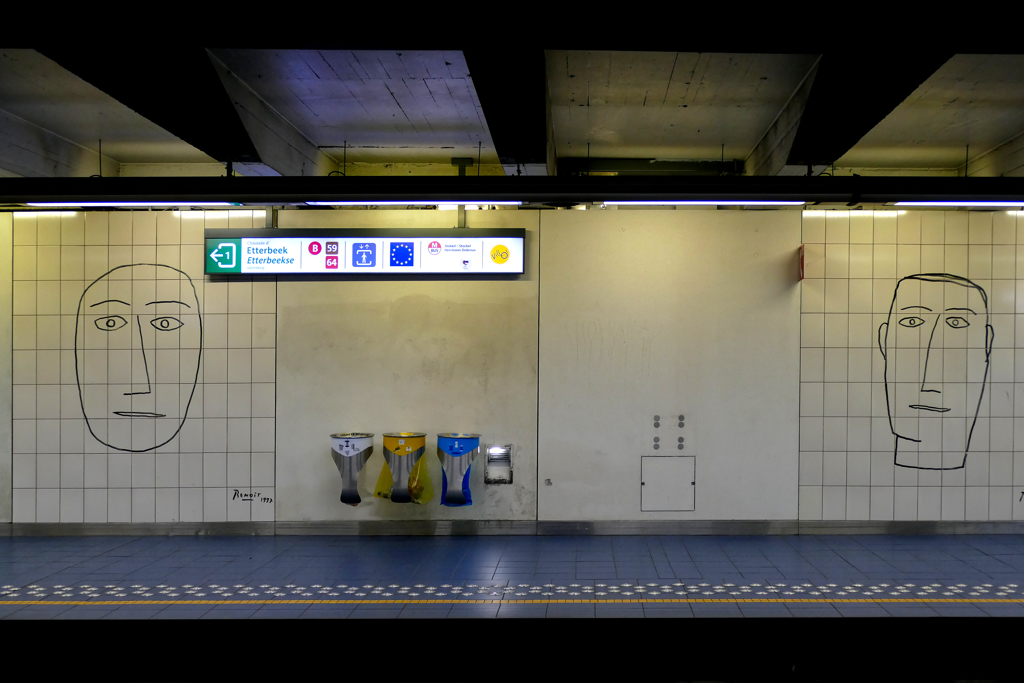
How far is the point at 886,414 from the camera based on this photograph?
5.62m

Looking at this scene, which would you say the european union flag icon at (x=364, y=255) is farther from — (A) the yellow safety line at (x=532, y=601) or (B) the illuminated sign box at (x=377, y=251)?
(A) the yellow safety line at (x=532, y=601)

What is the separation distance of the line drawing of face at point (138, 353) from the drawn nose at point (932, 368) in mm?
6758

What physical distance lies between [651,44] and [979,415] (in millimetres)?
5218

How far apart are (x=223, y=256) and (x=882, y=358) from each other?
20.3ft

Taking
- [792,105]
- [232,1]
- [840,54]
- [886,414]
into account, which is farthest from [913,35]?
[886,414]

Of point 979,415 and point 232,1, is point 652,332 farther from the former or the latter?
point 232,1

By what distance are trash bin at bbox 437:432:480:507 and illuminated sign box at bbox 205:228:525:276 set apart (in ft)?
5.07

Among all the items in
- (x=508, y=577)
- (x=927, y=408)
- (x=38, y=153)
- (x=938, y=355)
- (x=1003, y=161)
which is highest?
(x=1003, y=161)

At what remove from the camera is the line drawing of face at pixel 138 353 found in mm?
5668

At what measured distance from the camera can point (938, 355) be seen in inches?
222

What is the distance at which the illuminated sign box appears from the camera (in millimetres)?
5551

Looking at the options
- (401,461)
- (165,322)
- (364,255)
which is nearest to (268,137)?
(364,255)

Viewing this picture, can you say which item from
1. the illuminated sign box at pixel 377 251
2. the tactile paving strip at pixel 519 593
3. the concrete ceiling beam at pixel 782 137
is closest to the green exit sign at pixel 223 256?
the illuminated sign box at pixel 377 251

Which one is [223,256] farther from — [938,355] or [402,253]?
[938,355]
